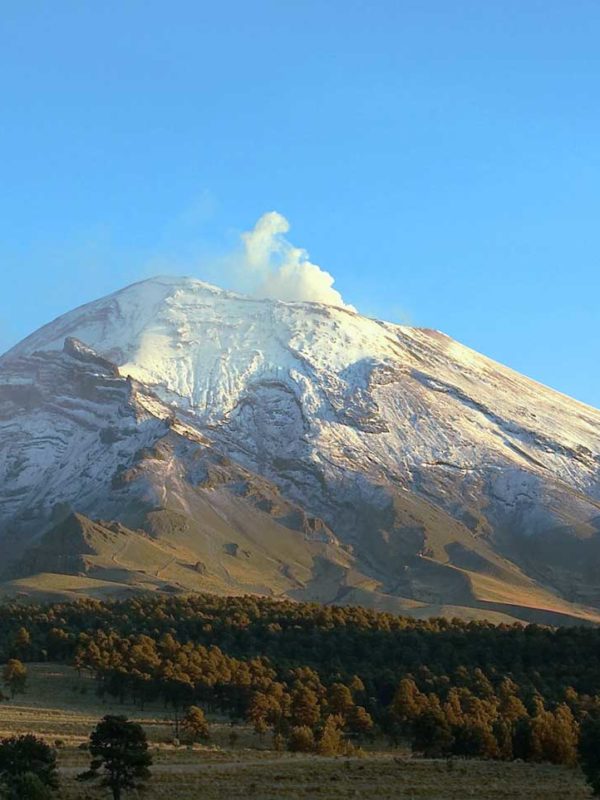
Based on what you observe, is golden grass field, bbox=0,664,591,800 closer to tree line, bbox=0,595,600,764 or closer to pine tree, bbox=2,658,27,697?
tree line, bbox=0,595,600,764

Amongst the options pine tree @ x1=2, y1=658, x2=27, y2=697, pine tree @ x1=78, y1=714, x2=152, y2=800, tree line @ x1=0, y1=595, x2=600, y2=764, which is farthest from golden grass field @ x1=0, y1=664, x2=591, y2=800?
pine tree @ x1=2, y1=658, x2=27, y2=697

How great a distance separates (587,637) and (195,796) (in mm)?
87453

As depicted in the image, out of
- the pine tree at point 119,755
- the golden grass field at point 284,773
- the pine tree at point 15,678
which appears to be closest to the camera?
the pine tree at point 119,755

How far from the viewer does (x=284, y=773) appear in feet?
243

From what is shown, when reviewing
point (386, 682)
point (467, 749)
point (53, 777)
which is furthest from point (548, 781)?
point (386, 682)

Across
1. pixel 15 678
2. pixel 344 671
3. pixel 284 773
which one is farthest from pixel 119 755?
pixel 344 671

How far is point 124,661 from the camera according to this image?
128000 millimetres

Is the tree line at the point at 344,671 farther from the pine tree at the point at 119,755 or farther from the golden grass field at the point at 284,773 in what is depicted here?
the pine tree at the point at 119,755

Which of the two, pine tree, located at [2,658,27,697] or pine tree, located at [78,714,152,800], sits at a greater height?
pine tree, located at [78,714,152,800]

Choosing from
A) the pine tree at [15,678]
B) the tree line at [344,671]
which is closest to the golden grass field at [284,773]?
the tree line at [344,671]

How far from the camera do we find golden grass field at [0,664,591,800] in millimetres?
66250

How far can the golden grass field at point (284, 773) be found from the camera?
2608 inches

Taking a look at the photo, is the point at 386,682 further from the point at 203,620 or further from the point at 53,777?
the point at 53,777

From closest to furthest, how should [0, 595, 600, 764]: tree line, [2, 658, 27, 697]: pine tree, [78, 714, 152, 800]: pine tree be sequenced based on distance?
[78, 714, 152, 800]: pine tree
[0, 595, 600, 764]: tree line
[2, 658, 27, 697]: pine tree
